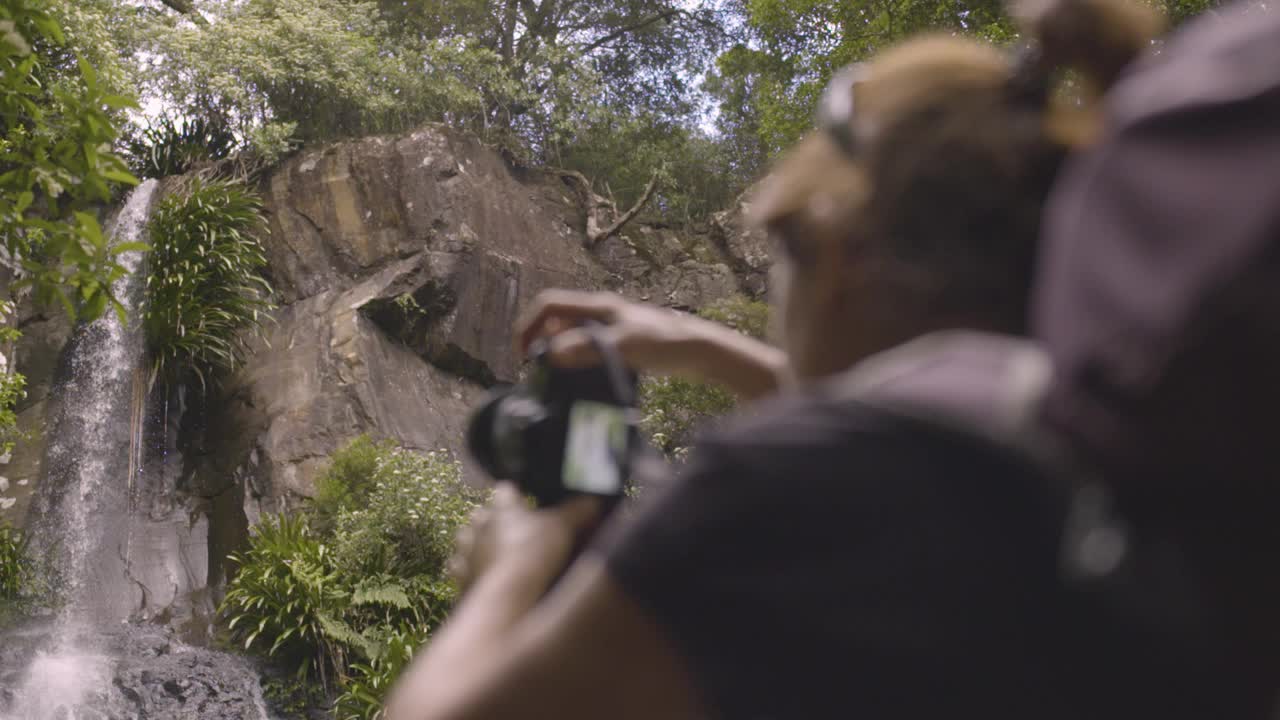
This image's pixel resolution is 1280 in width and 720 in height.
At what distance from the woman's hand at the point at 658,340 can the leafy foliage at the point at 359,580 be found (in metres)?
7.59

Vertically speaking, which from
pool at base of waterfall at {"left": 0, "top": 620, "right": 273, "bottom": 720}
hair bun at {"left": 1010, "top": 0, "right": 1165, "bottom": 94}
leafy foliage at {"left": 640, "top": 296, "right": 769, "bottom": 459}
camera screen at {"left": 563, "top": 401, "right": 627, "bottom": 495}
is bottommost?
pool at base of waterfall at {"left": 0, "top": 620, "right": 273, "bottom": 720}

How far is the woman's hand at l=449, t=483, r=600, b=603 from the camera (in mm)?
922

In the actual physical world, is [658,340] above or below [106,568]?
above

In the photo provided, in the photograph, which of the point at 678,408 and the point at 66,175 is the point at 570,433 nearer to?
the point at 66,175

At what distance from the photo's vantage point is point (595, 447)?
103 centimetres

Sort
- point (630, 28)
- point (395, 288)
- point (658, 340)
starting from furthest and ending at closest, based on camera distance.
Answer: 1. point (630, 28)
2. point (395, 288)
3. point (658, 340)

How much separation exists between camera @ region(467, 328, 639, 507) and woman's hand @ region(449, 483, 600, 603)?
20 millimetres

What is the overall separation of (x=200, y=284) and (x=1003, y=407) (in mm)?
12134

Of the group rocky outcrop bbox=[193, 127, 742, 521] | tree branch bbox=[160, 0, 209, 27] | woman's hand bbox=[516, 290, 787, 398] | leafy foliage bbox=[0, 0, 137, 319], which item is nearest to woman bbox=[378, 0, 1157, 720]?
woman's hand bbox=[516, 290, 787, 398]

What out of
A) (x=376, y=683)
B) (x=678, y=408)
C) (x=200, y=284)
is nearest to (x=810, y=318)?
(x=376, y=683)

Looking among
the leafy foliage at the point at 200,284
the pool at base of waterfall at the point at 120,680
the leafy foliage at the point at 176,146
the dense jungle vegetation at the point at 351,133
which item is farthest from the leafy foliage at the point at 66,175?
the leafy foliage at the point at 176,146

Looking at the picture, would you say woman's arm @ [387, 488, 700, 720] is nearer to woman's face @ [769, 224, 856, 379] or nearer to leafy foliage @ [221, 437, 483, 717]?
woman's face @ [769, 224, 856, 379]

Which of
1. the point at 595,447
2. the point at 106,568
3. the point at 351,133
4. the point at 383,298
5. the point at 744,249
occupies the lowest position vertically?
the point at 106,568

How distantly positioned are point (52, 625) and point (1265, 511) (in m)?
10.4
